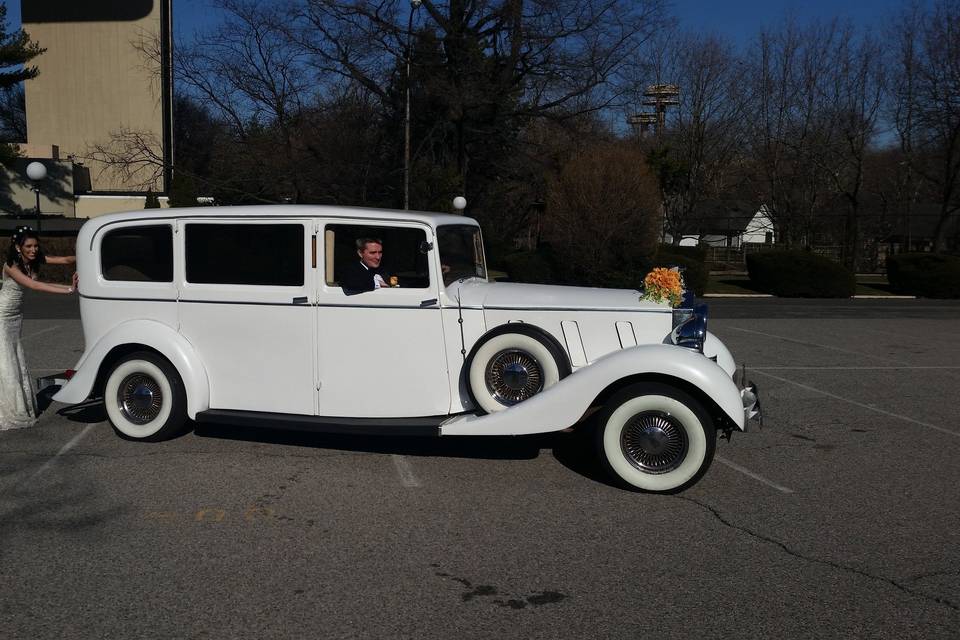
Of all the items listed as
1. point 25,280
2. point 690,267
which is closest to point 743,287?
point 690,267

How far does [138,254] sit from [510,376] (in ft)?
10.3

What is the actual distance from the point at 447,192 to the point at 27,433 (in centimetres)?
1937

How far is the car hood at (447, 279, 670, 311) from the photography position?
600 cm

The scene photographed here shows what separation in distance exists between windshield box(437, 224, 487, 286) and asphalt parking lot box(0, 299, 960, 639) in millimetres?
1393

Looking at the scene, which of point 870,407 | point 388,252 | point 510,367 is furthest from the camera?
point 870,407

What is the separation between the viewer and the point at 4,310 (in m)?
6.84

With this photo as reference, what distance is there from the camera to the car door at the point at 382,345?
5.95m

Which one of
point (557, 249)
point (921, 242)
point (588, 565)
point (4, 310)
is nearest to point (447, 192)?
point (557, 249)

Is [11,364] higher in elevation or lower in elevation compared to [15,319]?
lower

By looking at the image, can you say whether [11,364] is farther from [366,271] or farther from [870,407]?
[870,407]

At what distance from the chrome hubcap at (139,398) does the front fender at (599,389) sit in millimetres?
A: 2449

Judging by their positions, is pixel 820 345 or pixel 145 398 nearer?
pixel 145 398

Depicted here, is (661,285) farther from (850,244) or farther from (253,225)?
(850,244)

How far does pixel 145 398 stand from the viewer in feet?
21.1
